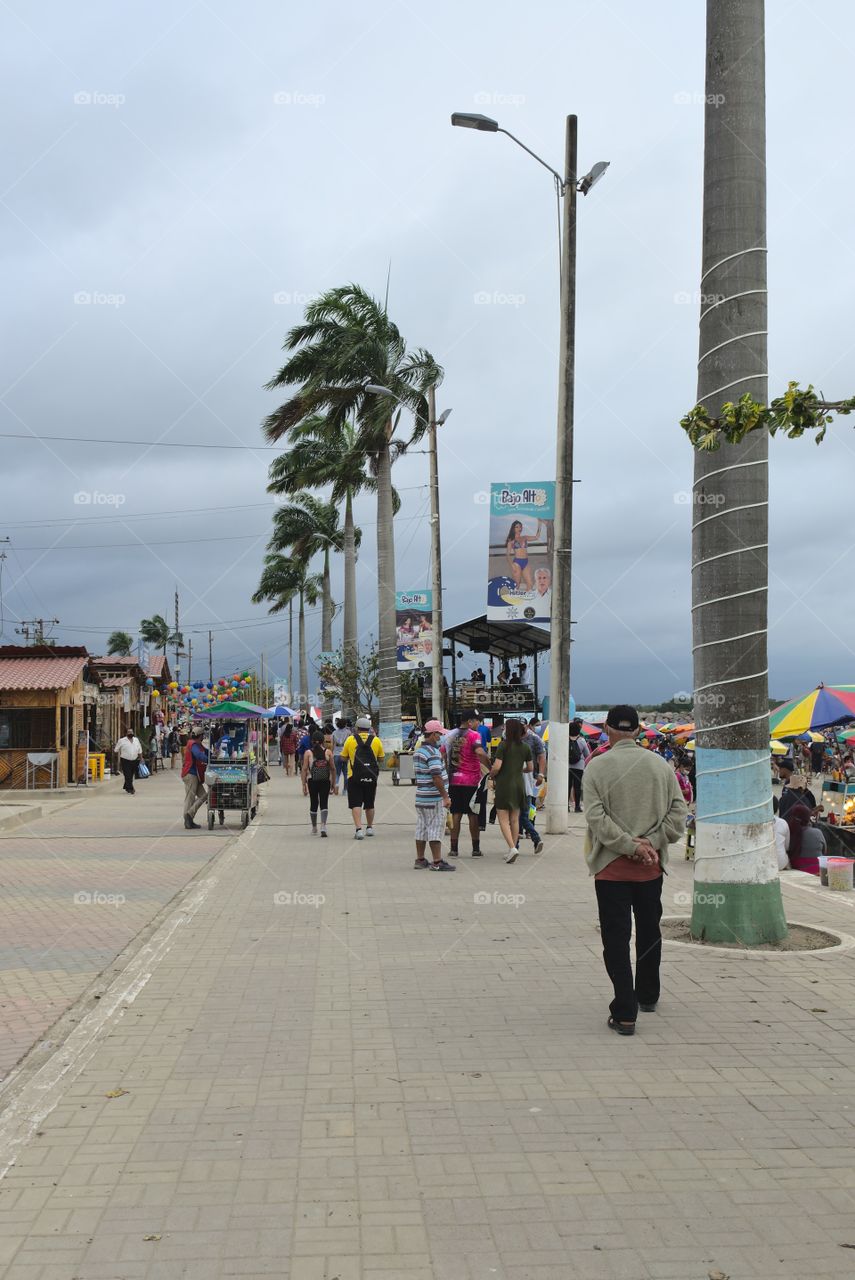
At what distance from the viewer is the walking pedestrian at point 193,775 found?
19594 mm

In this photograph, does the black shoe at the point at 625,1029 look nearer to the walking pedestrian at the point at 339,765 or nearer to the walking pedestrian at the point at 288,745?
the walking pedestrian at the point at 339,765

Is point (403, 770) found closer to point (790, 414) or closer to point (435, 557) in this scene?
point (435, 557)

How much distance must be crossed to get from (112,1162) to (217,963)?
3813 millimetres

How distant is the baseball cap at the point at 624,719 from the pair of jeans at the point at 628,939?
32.8 inches

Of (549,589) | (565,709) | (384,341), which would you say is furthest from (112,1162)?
(384,341)

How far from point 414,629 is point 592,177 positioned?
17.8 meters

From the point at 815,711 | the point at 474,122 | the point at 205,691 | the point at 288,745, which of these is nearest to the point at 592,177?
the point at 474,122

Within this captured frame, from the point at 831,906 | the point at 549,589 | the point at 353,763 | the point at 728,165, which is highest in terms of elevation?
the point at 728,165

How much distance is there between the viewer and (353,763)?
16328 mm

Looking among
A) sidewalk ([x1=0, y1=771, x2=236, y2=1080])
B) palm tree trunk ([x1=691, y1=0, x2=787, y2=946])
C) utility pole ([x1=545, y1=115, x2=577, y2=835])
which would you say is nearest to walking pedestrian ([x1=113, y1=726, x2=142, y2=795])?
sidewalk ([x1=0, y1=771, x2=236, y2=1080])

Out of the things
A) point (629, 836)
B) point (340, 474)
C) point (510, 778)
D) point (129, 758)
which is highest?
point (340, 474)

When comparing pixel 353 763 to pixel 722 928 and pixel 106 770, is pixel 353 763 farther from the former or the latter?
pixel 106 770

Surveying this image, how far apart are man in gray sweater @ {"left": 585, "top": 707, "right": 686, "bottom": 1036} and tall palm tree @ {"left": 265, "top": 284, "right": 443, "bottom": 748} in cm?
2707

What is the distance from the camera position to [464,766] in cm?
1445
